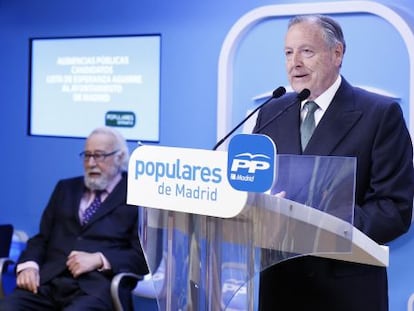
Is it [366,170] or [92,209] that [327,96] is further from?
[92,209]

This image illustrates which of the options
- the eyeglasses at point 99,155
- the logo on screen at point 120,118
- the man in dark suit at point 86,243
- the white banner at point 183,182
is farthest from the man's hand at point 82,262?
the white banner at point 183,182

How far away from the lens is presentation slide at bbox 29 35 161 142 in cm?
420

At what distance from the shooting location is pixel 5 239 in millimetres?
4242

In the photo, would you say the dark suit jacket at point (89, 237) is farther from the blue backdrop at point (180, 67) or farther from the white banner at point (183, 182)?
the white banner at point (183, 182)

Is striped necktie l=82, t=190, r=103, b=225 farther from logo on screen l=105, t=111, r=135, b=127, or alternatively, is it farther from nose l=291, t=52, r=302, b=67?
nose l=291, t=52, r=302, b=67

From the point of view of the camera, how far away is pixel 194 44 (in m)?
4.00

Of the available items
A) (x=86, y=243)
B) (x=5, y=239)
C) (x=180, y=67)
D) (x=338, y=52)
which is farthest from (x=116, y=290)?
(x=338, y=52)

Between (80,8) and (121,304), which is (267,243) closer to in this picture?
(121,304)

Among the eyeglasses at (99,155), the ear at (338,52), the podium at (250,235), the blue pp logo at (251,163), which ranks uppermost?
the ear at (338,52)

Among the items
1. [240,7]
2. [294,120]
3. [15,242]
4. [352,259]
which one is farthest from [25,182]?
[352,259]

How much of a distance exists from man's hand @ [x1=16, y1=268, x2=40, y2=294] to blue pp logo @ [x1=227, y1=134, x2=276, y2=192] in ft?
7.87

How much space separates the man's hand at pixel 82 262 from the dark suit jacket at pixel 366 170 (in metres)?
1.70

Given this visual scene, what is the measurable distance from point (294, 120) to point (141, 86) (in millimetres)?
2411

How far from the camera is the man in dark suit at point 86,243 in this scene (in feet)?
11.1
